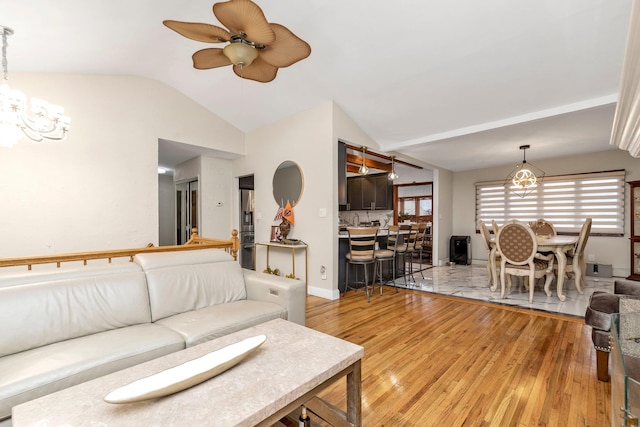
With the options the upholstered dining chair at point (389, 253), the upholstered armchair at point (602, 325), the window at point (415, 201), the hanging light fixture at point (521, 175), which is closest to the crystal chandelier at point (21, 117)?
the upholstered dining chair at point (389, 253)

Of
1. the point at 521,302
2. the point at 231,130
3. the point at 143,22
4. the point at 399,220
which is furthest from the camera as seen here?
the point at 399,220

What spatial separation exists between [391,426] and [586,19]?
3496 mm

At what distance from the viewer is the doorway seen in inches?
234

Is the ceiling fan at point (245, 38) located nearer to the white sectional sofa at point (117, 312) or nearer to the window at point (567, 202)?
the white sectional sofa at point (117, 312)

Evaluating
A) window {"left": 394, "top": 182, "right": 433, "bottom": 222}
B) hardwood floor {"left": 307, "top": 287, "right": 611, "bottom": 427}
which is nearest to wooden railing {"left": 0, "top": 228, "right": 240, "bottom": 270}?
hardwood floor {"left": 307, "top": 287, "right": 611, "bottom": 427}

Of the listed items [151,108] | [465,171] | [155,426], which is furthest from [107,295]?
[465,171]

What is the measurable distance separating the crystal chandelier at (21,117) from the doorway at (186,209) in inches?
126

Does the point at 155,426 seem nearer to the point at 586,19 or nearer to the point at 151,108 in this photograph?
the point at 586,19

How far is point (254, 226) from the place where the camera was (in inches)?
217

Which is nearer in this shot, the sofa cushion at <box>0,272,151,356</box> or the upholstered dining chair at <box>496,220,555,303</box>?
the sofa cushion at <box>0,272,151,356</box>

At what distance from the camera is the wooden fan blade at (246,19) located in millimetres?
1536

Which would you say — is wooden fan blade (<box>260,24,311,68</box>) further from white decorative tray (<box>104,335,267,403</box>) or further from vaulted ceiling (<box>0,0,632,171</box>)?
white decorative tray (<box>104,335,267,403</box>)

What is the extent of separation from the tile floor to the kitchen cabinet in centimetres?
188

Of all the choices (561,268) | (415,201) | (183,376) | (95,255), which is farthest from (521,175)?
(95,255)
